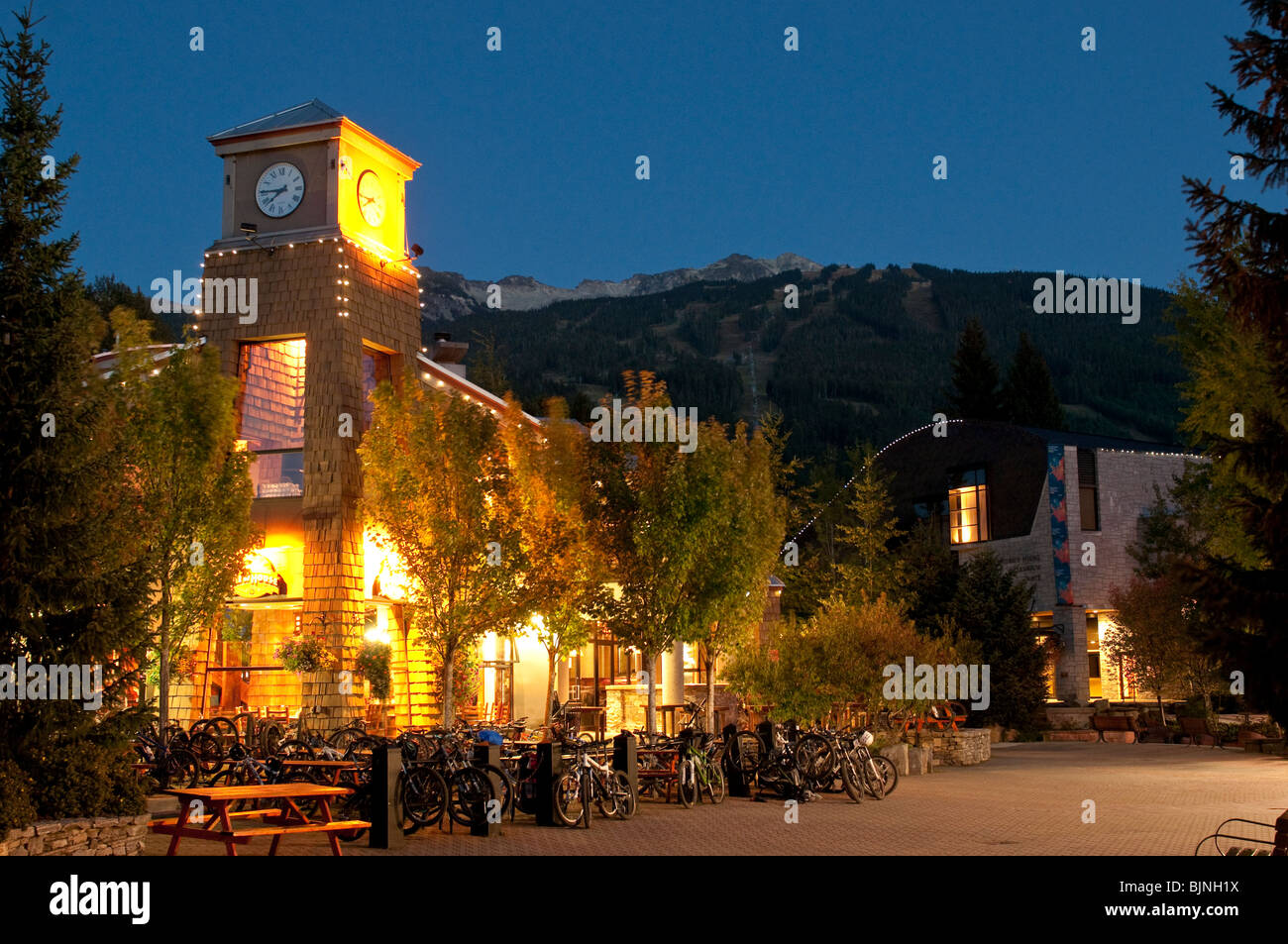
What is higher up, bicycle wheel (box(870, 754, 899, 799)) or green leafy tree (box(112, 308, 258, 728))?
green leafy tree (box(112, 308, 258, 728))

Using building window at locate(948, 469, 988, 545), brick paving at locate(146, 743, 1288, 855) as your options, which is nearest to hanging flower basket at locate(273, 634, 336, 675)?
brick paving at locate(146, 743, 1288, 855)

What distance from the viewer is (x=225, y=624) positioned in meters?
22.2

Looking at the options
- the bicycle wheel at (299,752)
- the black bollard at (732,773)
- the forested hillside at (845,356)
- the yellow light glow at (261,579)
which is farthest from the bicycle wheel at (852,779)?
the forested hillside at (845,356)

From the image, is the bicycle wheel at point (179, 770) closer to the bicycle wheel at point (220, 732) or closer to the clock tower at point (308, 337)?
the bicycle wheel at point (220, 732)

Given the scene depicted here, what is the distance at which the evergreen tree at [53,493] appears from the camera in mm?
10352

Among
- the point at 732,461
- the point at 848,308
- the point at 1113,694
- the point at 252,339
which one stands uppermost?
the point at 848,308

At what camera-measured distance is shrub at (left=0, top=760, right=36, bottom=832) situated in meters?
9.71

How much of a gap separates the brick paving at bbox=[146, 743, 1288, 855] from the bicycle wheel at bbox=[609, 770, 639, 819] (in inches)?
6.5

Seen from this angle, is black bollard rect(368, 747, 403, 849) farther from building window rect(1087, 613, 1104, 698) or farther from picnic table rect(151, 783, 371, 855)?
building window rect(1087, 613, 1104, 698)

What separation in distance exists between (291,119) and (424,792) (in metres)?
15.5
